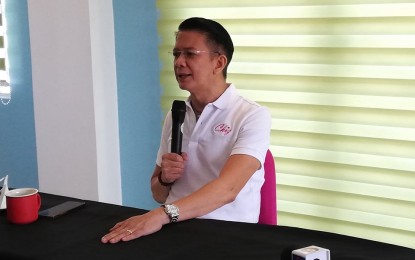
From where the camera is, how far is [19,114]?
4.21m

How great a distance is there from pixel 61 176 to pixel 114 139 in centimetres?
42

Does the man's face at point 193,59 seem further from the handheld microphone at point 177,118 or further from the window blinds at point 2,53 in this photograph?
the window blinds at point 2,53

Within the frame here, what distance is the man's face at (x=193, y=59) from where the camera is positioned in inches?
91.8

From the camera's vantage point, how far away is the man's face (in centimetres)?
233

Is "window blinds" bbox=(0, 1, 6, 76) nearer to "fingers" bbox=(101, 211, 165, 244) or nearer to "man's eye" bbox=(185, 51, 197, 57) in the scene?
"man's eye" bbox=(185, 51, 197, 57)

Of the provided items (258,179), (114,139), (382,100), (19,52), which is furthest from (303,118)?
(19,52)

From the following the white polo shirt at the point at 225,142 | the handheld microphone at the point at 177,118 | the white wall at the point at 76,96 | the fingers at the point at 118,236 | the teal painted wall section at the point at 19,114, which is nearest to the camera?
the fingers at the point at 118,236

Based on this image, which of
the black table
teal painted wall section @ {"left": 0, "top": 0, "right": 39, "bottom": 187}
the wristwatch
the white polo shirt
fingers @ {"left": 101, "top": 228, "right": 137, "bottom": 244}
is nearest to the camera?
the black table

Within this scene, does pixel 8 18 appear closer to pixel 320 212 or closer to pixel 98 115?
pixel 98 115

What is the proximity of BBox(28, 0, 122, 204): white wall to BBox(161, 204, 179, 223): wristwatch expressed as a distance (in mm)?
1792

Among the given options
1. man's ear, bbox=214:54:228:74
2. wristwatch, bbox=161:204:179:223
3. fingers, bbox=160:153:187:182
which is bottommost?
wristwatch, bbox=161:204:179:223

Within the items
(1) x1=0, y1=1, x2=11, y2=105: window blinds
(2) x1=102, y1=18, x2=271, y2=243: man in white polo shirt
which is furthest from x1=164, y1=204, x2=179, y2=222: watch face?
(1) x1=0, y1=1, x2=11, y2=105: window blinds

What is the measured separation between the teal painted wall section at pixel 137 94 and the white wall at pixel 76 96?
54 millimetres

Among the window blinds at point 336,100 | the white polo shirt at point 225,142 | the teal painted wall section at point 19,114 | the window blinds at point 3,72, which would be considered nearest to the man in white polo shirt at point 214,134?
the white polo shirt at point 225,142
